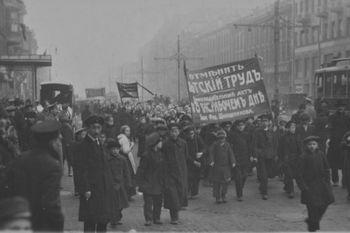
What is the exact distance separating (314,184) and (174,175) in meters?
2.39

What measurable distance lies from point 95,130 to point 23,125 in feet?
22.6

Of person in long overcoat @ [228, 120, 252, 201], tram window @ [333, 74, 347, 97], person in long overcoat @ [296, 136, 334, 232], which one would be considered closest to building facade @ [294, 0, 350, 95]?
tram window @ [333, 74, 347, 97]

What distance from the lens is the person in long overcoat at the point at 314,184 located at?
7.99 metres

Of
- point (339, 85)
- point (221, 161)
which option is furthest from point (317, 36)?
point (221, 161)

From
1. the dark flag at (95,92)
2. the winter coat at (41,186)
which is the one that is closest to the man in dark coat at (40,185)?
the winter coat at (41,186)

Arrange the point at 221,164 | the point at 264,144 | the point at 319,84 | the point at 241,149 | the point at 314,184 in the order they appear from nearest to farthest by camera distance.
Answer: the point at 314,184 → the point at 221,164 → the point at 241,149 → the point at 264,144 → the point at 319,84

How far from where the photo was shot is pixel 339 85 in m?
25.4

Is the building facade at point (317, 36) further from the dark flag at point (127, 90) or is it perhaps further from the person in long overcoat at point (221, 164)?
the person in long overcoat at point (221, 164)

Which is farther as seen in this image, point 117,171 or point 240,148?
point 240,148

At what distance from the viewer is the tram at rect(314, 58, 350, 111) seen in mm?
24914

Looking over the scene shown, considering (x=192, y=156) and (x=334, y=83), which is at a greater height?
(x=334, y=83)

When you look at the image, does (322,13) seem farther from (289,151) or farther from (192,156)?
(192,156)

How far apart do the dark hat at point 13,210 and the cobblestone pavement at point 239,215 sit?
6.12 metres

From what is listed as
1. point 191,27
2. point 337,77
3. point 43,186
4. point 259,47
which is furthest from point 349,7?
point 191,27
